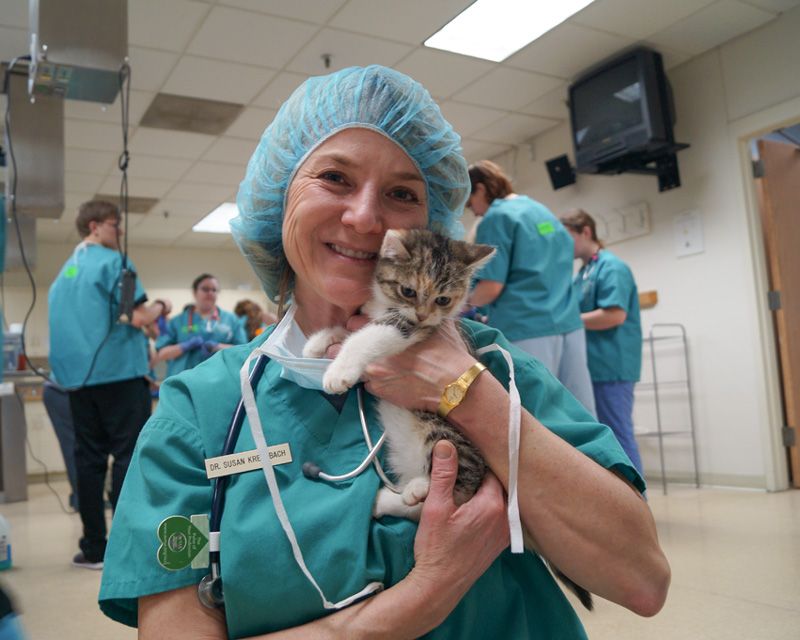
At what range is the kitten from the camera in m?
0.96

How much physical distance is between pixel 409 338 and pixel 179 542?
46 centimetres

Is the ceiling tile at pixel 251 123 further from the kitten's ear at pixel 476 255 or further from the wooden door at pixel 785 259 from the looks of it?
the kitten's ear at pixel 476 255

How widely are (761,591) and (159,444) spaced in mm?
2223

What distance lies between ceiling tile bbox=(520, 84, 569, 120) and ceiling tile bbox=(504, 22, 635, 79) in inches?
12.7

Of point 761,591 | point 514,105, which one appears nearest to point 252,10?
point 514,105

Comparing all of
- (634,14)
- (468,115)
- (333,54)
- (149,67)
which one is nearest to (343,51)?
(333,54)

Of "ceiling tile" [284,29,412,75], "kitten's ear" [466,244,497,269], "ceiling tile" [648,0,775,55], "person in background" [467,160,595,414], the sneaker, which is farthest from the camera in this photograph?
"ceiling tile" [284,29,412,75]

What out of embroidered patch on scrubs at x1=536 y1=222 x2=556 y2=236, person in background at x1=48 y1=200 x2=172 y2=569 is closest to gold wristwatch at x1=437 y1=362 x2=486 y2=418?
embroidered patch on scrubs at x1=536 y1=222 x2=556 y2=236

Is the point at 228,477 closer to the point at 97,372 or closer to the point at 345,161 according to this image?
the point at 345,161

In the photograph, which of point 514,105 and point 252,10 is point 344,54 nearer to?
point 252,10

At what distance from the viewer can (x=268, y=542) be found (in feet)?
2.78

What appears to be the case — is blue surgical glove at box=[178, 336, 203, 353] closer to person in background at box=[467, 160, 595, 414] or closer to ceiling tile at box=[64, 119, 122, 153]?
ceiling tile at box=[64, 119, 122, 153]

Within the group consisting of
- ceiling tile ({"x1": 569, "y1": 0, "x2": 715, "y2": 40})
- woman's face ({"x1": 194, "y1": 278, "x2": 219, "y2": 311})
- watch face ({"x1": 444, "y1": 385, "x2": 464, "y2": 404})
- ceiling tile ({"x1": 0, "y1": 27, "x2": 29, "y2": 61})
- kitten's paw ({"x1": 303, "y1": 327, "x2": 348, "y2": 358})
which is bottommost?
watch face ({"x1": 444, "y1": 385, "x2": 464, "y2": 404})

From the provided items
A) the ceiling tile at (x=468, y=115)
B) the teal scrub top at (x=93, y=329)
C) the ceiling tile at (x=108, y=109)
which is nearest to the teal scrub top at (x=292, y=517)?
the teal scrub top at (x=93, y=329)
